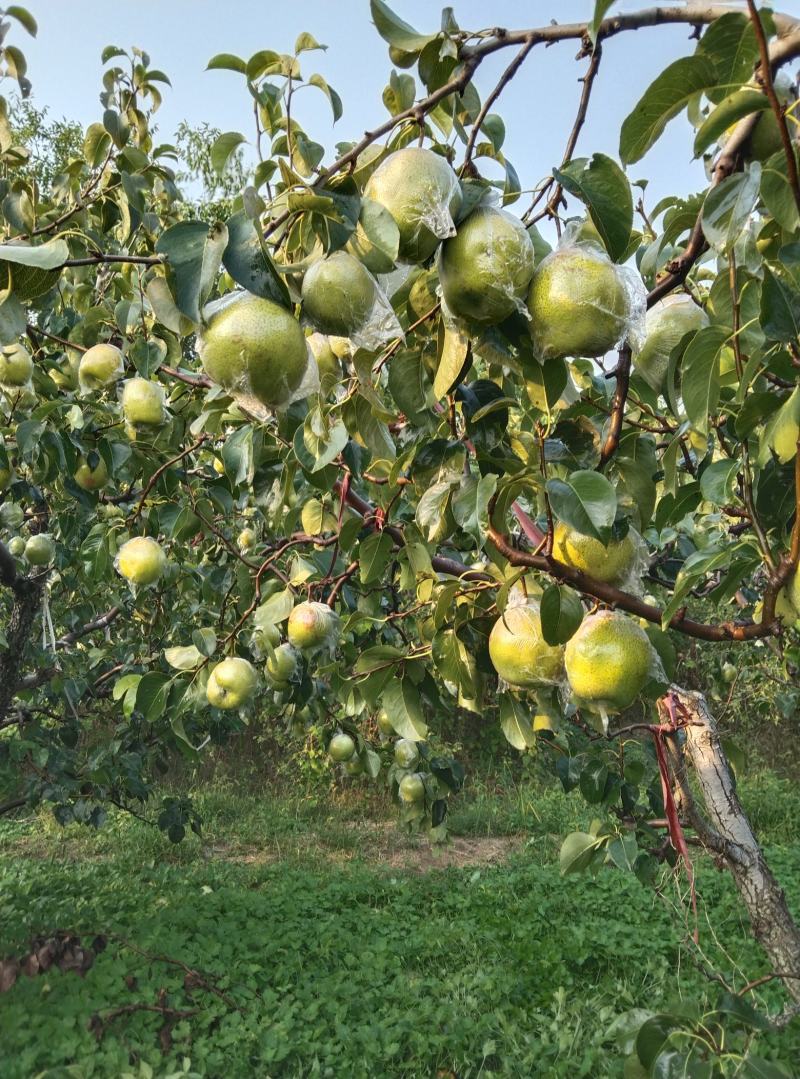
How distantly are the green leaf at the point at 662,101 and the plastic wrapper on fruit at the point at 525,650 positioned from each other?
0.55 meters

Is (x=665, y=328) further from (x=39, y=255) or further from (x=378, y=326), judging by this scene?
(x=39, y=255)

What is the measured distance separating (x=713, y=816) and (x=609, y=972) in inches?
74.8

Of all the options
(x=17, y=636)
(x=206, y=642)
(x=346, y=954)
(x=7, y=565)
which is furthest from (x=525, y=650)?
(x=346, y=954)

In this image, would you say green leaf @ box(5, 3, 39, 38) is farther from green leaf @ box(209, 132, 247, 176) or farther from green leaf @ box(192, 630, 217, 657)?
green leaf @ box(192, 630, 217, 657)

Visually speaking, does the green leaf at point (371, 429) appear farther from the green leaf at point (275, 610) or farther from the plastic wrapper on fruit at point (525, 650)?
the green leaf at point (275, 610)

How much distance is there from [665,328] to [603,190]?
306 millimetres

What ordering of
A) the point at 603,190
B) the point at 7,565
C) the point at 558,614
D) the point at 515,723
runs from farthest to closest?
the point at 7,565 < the point at 515,723 < the point at 558,614 < the point at 603,190

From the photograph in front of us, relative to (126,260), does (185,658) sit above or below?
below

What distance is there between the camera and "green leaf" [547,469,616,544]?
767 millimetres

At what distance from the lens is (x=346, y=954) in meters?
4.02

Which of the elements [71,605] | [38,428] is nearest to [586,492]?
[38,428]

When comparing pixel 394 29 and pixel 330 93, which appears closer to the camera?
pixel 394 29

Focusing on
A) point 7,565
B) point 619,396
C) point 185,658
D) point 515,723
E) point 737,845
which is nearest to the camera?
point 619,396

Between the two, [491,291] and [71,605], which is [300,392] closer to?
[491,291]
